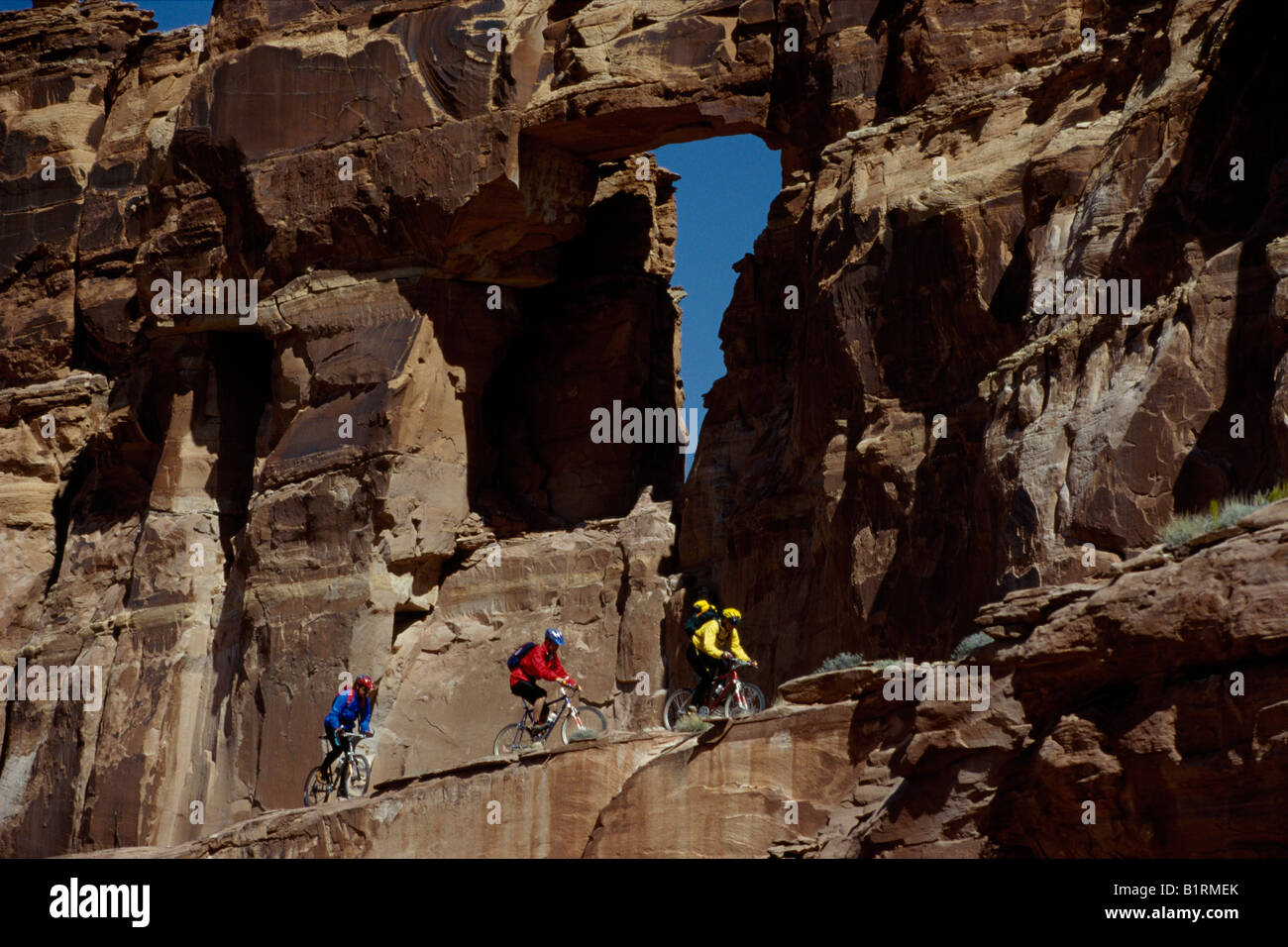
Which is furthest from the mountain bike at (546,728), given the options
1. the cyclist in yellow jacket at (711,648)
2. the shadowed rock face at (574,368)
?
the cyclist in yellow jacket at (711,648)

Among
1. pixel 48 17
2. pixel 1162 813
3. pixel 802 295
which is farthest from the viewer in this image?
pixel 48 17

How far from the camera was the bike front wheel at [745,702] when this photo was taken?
1060 inches

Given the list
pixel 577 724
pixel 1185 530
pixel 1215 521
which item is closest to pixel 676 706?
pixel 577 724

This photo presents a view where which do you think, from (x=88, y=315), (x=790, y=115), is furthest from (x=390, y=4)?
(x=88, y=315)

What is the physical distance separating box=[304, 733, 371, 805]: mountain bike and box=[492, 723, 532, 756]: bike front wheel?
204 cm

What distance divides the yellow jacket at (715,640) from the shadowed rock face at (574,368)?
1.65m

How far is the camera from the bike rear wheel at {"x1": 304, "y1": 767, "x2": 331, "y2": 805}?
31.3 metres

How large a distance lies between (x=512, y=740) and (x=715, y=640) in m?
3.82

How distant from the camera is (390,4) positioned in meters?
40.0

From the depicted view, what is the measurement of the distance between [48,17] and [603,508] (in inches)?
727

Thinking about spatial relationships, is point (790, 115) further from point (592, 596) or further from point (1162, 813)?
point (1162, 813)

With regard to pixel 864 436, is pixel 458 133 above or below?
above

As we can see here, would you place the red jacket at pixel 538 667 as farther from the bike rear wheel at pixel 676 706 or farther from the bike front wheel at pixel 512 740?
the bike rear wheel at pixel 676 706
